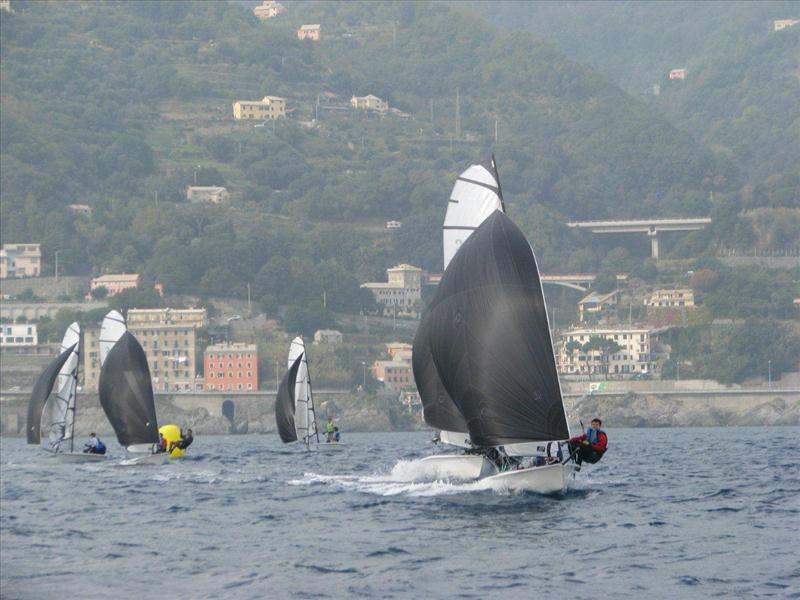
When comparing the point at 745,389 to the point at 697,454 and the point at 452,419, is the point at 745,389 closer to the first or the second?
the point at 697,454

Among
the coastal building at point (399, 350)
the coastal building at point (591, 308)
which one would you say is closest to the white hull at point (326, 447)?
the coastal building at point (399, 350)

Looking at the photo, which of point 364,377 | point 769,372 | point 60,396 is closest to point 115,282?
point 364,377

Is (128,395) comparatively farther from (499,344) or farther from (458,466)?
(499,344)

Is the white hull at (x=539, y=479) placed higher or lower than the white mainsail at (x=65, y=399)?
lower

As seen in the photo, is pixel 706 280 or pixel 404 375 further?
pixel 706 280

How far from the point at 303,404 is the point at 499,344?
127ft

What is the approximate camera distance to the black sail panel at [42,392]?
2618 inches

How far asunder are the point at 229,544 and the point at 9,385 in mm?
130148

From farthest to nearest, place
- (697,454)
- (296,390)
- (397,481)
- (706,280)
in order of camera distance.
Answer: (706,280)
(296,390)
(697,454)
(397,481)

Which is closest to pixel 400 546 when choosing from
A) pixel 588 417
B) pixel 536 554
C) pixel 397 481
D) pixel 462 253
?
pixel 536 554

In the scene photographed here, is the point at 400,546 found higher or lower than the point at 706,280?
lower

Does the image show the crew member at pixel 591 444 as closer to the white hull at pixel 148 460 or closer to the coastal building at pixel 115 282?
the white hull at pixel 148 460

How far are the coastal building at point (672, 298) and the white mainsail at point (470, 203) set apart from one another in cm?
14523

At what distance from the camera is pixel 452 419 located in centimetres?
4097
